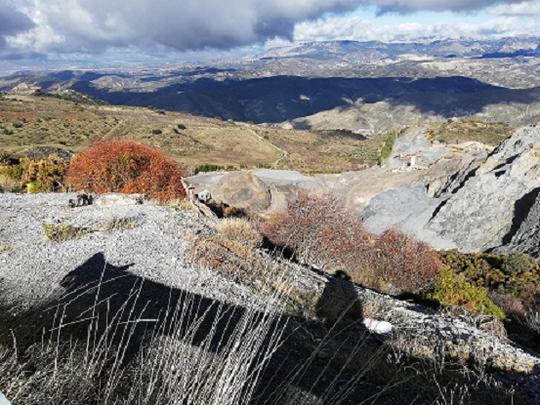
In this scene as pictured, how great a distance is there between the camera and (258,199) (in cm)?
3209

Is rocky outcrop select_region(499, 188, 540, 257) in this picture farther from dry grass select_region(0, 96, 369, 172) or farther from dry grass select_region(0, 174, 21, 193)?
dry grass select_region(0, 96, 369, 172)

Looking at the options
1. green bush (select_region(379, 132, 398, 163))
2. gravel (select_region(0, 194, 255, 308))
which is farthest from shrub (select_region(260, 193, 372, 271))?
green bush (select_region(379, 132, 398, 163))

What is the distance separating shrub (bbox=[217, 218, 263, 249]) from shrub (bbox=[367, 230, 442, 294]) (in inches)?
182

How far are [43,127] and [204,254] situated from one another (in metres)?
81.0

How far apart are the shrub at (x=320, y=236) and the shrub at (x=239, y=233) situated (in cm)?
151

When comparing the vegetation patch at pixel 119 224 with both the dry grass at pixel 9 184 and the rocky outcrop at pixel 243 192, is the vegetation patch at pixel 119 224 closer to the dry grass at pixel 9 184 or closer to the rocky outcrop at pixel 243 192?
the dry grass at pixel 9 184

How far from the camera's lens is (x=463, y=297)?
45.1 ft

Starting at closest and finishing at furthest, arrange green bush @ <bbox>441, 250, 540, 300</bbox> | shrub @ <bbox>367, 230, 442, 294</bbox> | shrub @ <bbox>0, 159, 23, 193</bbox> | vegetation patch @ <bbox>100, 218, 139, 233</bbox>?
1. vegetation patch @ <bbox>100, 218, 139, 233</bbox>
2. shrub @ <bbox>367, 230, 442, 294</bbox>
3. green bush @ <bbox>441, 250, 540, 300</bbox>
4. shrub @ <bbox>0, 159, 23, 193</bbox>

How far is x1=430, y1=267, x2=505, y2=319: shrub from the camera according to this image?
42.6ft

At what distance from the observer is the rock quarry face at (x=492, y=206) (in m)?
26.8

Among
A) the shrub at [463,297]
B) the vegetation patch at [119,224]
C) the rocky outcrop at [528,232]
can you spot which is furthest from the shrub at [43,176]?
the rocky outcrop at [528,232]

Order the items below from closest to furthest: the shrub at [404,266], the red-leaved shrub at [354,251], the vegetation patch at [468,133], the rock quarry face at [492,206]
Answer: the red-leaved shrub at [354,251], the shrub at [404,266], the rock quarry face at [492,206], the vegetation patch at [468,133]

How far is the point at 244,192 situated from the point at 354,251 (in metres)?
16.8

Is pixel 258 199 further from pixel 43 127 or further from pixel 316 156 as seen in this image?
pixel 43 127
